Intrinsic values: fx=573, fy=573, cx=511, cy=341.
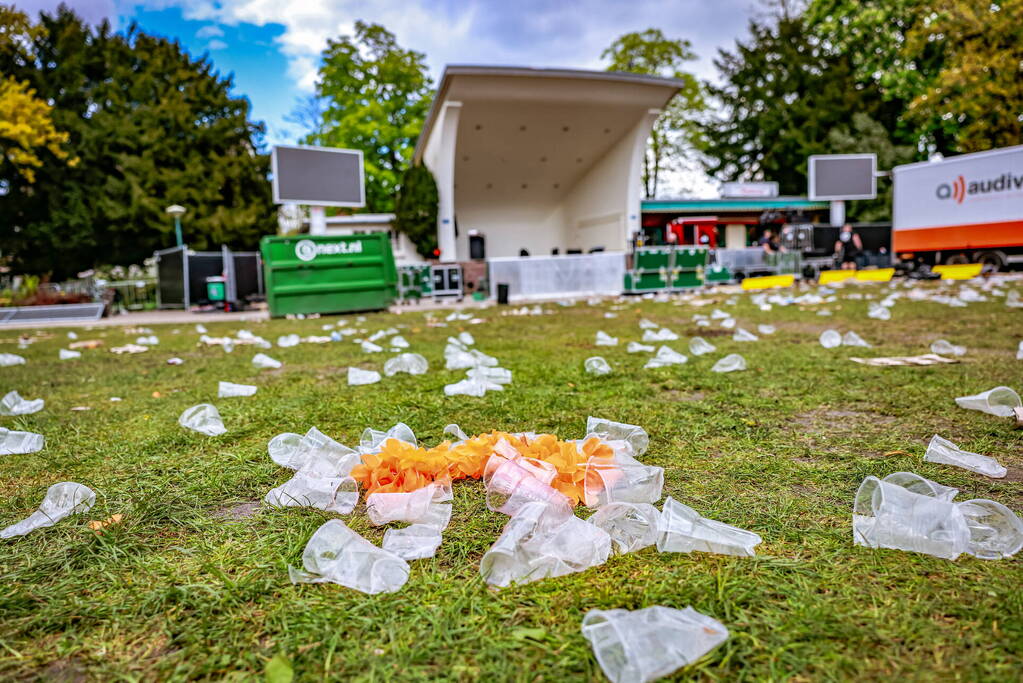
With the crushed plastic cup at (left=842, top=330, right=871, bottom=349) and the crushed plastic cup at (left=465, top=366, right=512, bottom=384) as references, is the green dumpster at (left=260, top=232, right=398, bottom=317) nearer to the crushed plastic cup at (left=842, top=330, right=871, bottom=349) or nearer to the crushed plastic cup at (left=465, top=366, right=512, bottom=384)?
the crushed plastic cup at (left=465, top=366, right=512, bottom=384)

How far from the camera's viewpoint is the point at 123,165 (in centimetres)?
2197

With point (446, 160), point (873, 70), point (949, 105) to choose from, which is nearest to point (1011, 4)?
point (949, 105)

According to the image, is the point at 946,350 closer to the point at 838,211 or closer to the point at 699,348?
the point at 699,348

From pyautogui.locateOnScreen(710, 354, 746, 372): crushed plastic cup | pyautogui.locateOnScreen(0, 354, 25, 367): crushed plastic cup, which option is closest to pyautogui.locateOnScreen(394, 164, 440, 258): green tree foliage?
pyautogui.locateOnScreen(0, 354, 25, 367): crushed plastic cup

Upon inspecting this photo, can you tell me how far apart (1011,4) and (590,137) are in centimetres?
1316

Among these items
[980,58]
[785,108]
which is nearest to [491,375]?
[980,58]

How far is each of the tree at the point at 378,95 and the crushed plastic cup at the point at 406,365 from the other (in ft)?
92.7

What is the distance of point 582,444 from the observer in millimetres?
1865

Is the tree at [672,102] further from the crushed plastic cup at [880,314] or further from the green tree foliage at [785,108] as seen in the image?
the crushed plastic cup at [880,314]

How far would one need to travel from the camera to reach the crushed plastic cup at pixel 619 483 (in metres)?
1.60

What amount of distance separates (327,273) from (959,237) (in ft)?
60.8

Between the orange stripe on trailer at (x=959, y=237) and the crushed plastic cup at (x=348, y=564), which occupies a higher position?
the orange stripe on trailer at (x=959, y=237)

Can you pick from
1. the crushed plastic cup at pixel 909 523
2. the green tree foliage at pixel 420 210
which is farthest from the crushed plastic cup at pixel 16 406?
the green tree foliage at pixel 420 210

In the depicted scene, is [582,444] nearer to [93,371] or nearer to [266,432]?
[266,432]
